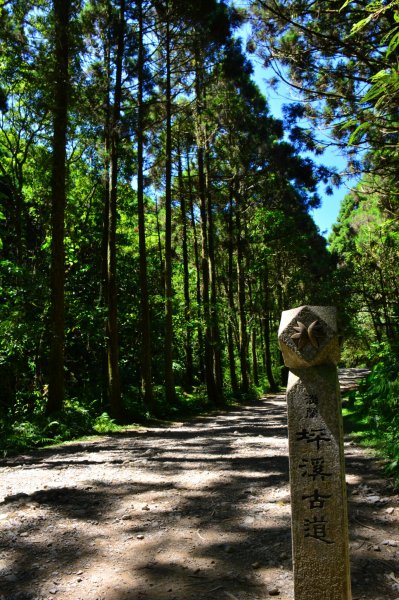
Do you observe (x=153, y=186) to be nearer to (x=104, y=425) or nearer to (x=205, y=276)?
(x=205, y=276)

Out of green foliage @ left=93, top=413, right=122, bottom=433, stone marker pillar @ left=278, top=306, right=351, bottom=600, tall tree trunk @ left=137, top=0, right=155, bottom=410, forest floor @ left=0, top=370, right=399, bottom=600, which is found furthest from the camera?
tall tree trunk @ left=137, top=0, right=155, bottom=410

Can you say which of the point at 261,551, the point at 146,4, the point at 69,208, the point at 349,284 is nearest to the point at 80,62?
the point at 146,4

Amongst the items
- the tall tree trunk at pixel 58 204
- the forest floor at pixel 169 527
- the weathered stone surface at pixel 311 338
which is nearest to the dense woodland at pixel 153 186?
the tall tree trunk at pixel 58 204

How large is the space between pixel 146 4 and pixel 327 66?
7.68 meters

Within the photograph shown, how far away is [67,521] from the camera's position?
4652 millimetres

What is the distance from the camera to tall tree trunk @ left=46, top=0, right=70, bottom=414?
11.2 meters

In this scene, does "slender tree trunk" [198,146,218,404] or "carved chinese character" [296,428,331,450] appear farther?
"slender tree trunk" [198,146,218,404]

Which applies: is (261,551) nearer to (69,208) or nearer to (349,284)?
(69,208)

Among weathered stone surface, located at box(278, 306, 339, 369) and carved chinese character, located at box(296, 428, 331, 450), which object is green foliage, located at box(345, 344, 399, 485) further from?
weathered stone surface, located at box(278, 306, 339, 369)

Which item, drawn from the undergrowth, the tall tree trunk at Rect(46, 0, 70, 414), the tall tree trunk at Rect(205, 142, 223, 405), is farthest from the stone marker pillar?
the tall tree trunk at Rect(205, 142, 223, 405)

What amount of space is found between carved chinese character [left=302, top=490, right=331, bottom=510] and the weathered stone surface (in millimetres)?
776

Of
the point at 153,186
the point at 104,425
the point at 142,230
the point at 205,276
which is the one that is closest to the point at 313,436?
the point at 104,425

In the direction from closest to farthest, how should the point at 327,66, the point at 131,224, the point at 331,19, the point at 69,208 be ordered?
the point at 331,19, the point at 327,66, the point at 69,208, the point at 131,224

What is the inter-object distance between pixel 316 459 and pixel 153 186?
18.7 metres
